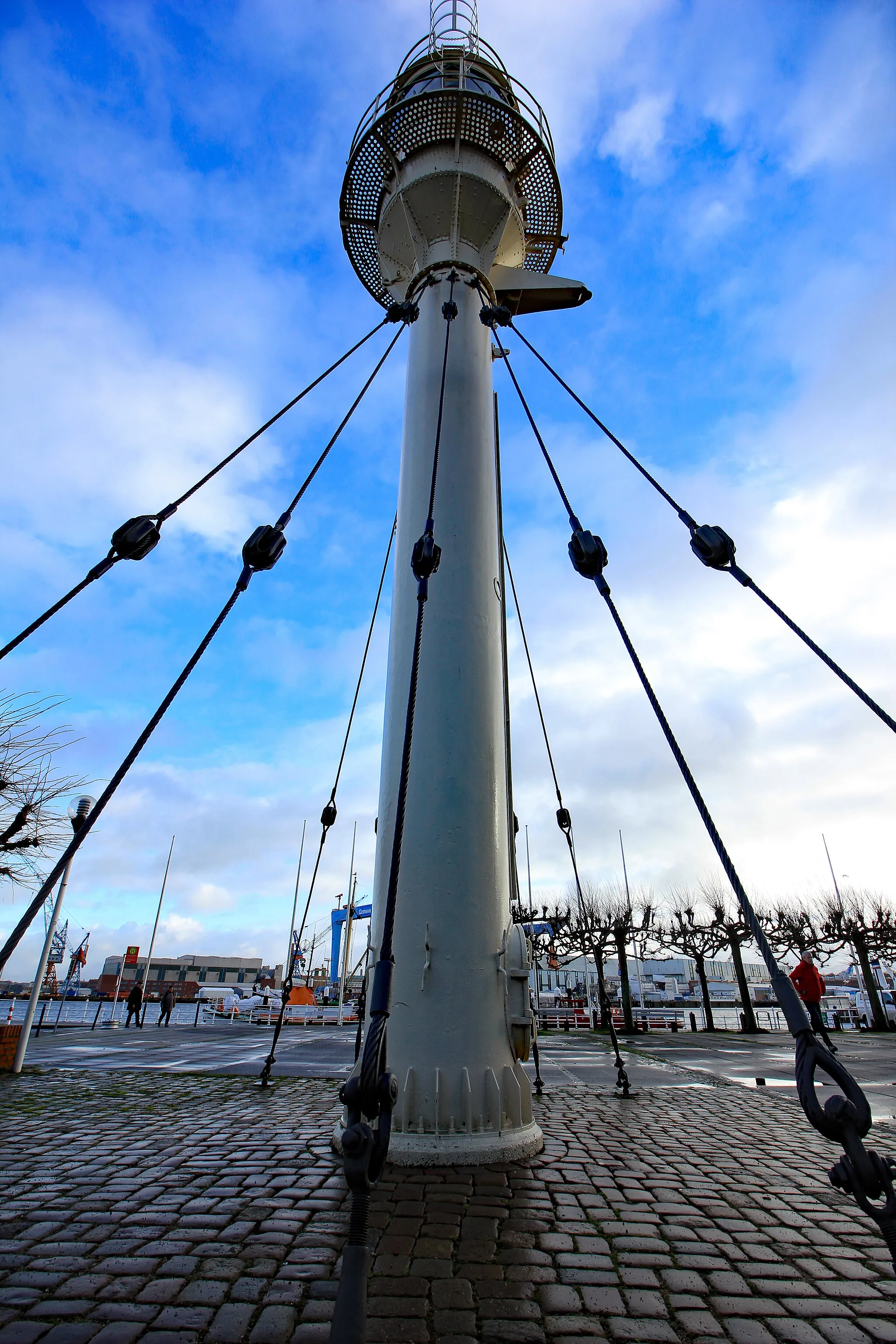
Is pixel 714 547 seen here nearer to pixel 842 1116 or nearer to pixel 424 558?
pixel 424 558

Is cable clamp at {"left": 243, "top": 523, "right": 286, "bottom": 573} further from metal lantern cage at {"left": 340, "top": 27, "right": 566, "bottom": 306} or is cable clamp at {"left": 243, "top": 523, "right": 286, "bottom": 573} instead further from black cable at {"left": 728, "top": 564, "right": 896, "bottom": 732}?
metal lantern cage at {"left": 340, "top": 27, "right": 566, "bottom": 306}

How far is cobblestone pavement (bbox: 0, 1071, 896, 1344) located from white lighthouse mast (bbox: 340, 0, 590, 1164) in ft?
2.13

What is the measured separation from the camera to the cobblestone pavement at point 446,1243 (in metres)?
2.44

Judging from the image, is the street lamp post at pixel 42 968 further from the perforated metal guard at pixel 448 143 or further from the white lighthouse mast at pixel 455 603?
the perforated metal guard at pixel 448 143

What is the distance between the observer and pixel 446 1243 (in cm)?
317

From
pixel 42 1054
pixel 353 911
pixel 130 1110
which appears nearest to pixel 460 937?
pixel 130 1110

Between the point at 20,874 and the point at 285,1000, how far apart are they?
19.2ft

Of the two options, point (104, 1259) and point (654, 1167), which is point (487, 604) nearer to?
point (654, 1167)

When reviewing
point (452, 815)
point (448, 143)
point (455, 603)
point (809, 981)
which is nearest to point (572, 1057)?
point (809, 981)

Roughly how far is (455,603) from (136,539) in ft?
9.24

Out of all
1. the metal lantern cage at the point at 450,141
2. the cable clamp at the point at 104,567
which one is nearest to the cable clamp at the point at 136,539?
the cable clamp at the point at 104,567

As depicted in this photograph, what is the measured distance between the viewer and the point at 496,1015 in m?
4.99

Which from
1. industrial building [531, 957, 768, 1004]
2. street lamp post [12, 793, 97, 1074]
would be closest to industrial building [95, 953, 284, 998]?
industrial building [531, 957, 768, 1004]

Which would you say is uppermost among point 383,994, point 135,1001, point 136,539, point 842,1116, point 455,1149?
point 136,539
